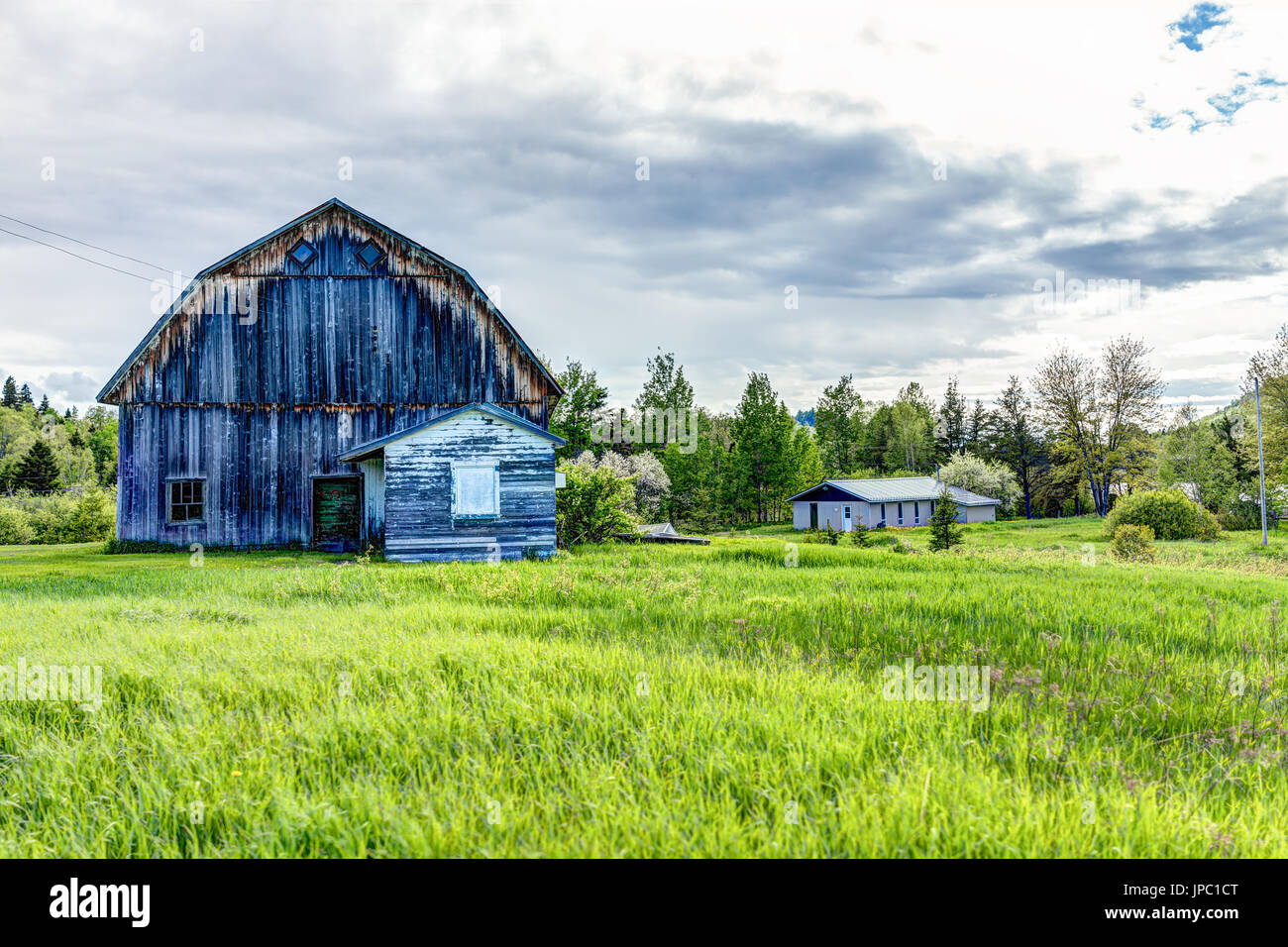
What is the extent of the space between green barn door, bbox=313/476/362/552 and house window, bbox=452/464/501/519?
602 centimetres

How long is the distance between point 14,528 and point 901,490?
64398mm

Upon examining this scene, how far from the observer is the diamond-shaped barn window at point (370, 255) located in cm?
2447

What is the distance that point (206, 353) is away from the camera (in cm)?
2388

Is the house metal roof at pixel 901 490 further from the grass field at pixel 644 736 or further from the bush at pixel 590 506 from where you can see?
the grass field at pixel 644 736

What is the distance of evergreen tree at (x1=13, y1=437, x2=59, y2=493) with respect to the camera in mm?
67000

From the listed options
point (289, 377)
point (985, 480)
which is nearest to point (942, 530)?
point (289, 377)

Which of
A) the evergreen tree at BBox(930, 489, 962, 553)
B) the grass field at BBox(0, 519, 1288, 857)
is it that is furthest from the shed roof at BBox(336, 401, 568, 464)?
the evergreen tree at BBox(930, 489, 962, 553)

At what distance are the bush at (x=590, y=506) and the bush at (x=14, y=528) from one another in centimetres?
3513

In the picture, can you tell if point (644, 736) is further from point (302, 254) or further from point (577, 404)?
point (577, 404)

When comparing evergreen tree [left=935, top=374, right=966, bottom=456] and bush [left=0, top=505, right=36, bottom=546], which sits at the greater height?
evergreen tree [left=935, top=374, right=966, bottom=456]

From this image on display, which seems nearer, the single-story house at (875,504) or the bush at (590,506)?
the bush at (590,506)

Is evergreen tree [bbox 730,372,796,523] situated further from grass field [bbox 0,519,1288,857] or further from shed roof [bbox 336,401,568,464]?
grass field [bbox 0,519,1288,857]

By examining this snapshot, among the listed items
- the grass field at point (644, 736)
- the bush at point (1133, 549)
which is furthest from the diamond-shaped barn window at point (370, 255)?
the bush at point (1133, 549)
